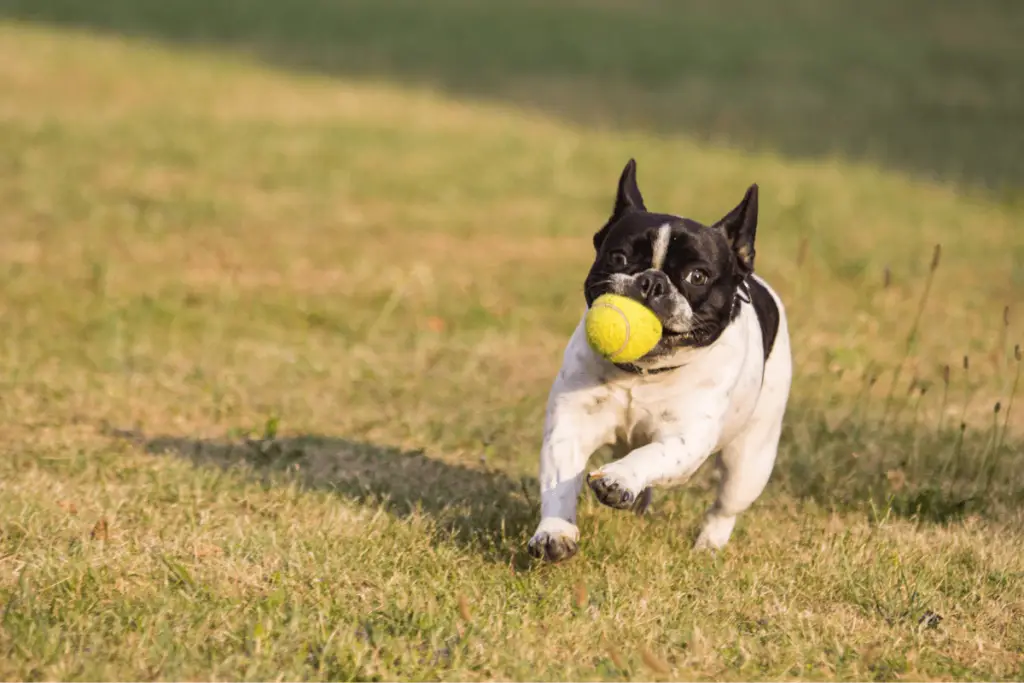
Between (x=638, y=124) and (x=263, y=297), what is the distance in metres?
10.0

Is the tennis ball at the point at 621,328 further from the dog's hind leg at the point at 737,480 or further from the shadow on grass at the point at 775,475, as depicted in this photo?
the shadow on grass at the point at 775,475

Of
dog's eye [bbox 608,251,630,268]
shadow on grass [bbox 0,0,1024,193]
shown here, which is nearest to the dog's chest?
dog's eye [bbox 608,251,630,268]

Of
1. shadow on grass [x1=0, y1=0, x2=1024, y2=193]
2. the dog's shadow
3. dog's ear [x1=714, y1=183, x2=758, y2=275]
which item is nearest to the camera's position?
dog's ear [x1=714, y1=183, x2=758, y2=275]

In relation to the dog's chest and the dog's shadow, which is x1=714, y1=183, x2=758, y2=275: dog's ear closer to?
the dog's chest

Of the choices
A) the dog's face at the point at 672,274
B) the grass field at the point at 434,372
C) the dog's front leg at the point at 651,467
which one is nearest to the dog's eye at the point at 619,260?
the dog's face at the point at 672,274

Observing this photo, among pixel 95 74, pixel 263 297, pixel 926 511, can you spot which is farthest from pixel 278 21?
pixel 926 511

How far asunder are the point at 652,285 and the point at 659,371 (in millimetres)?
365

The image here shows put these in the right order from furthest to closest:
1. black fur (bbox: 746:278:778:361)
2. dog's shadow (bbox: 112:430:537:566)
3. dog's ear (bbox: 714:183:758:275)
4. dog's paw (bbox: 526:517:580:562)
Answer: dog's shadow (bbox: 112:430:537:566)
black fur (bbox: 746:278:778:361)
dog's ear (bbox: 714:183:758:275)
dog's paw (bbox: 526:517:580:562)

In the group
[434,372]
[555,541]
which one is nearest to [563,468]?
[555,541]

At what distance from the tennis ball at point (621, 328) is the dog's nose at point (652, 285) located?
0.06m

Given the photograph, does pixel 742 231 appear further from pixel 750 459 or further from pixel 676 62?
pixel 676 62

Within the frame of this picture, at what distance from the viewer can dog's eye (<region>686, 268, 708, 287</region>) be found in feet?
16.5

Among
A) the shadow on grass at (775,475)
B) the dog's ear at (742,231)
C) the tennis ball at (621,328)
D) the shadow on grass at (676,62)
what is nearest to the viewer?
the tennis ball at (621,328)

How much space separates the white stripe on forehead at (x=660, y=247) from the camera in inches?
198
